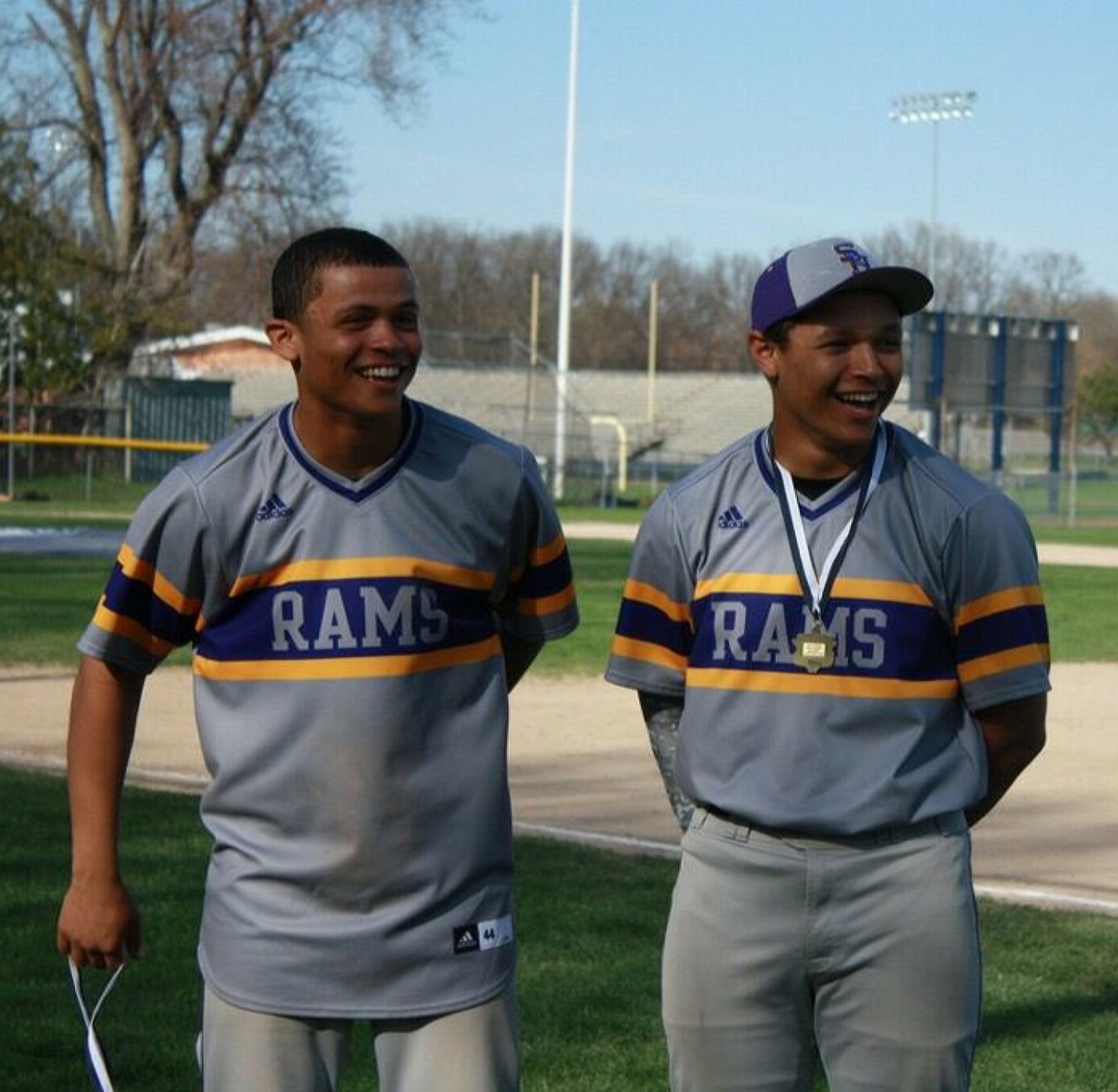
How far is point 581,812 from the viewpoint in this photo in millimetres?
10422

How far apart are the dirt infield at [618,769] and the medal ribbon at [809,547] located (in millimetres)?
5008

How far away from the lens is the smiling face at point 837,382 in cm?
362

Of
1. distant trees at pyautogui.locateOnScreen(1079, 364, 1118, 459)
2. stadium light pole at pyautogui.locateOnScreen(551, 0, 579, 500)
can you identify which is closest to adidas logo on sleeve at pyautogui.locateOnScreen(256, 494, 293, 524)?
stadium light pole at pyautogui.locateOnScreen(551, 0, 579, 500)

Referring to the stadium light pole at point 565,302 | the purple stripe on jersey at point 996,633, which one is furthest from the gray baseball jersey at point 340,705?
the stadium light pole at point 565,302

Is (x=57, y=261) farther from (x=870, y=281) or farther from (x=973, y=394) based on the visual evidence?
(x=870, y=281)

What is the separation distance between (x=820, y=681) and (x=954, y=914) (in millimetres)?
431

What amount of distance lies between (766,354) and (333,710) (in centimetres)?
97

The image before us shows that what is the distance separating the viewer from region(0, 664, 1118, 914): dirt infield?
934cm

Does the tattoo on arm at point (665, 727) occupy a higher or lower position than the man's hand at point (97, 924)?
higher

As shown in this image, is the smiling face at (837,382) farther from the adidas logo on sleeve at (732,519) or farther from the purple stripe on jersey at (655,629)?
the purple stripe on jersey at (655,629)

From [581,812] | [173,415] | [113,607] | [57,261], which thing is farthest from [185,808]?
[173,415]

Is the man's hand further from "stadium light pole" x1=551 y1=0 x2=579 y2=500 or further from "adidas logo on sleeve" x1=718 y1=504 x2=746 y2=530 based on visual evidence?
"stadium light pole" x1=551 y1=0 x2=579 y2=500

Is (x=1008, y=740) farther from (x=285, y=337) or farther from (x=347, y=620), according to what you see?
(x=285, y=337)

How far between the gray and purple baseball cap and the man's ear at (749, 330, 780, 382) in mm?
24
